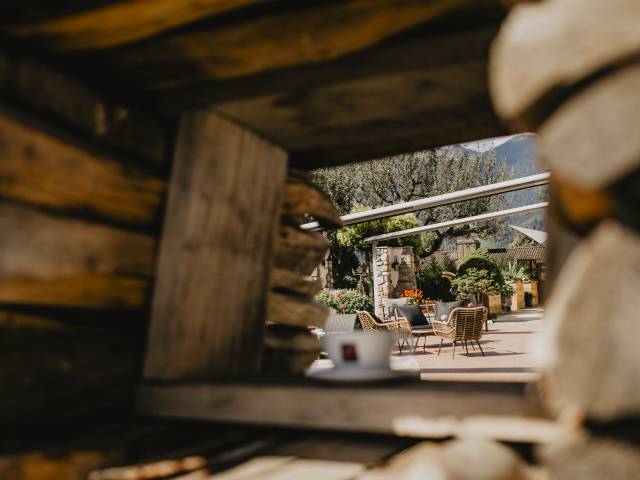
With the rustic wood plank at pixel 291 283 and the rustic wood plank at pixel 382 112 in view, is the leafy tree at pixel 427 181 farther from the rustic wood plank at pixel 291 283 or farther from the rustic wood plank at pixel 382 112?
the rustic wood plank at pixel 382 112

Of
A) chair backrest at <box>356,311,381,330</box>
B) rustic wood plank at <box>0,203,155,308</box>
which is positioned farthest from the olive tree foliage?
rustic wood plank at <box>0,203,155,308</box>

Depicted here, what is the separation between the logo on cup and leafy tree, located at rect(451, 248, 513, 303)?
15896mm

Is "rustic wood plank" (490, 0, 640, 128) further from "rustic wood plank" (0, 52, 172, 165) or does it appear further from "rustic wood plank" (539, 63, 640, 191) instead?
"rustic wood plank" (0, 52, 172, 165)

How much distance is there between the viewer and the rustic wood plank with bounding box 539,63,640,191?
0.62 meters

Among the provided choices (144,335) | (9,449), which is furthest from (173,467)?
(144,335)

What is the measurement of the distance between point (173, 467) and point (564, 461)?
0.74 m

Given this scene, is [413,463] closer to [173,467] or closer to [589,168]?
[173,467]

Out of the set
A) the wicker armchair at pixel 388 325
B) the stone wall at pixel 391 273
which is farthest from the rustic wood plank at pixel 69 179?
the stone wall at pixel 391 273

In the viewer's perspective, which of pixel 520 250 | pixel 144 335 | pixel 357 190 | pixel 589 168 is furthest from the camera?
pixel 520 250

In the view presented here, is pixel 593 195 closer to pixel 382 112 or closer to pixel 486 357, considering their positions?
pixel 382 112

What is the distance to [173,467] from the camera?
3.51 ft

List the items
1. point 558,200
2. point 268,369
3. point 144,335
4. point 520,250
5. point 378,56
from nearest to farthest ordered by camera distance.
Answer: point 558,200, point 378,56, point 144,335, point 268,369, point 520,250

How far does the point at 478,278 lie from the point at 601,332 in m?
17.1

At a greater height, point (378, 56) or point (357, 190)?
point (357, 190)
